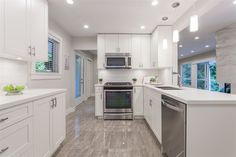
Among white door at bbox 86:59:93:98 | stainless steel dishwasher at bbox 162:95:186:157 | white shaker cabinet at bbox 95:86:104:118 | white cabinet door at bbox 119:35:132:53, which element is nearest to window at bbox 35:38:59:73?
white shaker cabinet at bbox 95:86:104:118

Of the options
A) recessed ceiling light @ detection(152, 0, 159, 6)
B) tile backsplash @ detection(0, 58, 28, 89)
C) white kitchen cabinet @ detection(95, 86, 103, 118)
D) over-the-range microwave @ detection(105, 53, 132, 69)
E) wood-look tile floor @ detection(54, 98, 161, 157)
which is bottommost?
wood-look tile floor @ detection(54, 98, 161, 157)

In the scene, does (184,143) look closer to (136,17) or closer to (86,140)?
(86,140)

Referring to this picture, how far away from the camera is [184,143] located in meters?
1.46

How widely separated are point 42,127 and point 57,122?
1.44 feet

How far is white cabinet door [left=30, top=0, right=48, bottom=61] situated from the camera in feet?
7.07

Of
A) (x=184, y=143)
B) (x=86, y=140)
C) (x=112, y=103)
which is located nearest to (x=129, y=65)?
(x=112, y=103)

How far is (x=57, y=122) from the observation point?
215 cm

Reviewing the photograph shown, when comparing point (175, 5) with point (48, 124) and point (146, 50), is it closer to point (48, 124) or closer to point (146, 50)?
point (146, 50)

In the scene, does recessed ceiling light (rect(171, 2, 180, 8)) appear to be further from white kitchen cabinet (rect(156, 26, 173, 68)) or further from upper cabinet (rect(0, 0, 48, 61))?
upper cabinet (rect(0, 0, 48, 61))

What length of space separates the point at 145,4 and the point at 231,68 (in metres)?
2.72

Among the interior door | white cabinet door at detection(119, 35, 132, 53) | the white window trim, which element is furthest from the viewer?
the interior door

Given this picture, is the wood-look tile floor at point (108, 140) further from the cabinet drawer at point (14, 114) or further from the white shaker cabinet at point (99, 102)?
the cabinet drawer at point (14, 114)

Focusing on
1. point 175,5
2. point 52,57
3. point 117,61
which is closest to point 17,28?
point 52,57

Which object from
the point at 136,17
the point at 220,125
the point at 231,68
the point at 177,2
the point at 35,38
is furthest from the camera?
the point at 231,68
